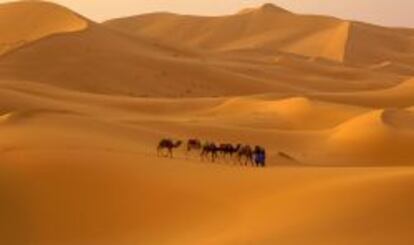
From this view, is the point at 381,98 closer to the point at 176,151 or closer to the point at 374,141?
the point at 374,141

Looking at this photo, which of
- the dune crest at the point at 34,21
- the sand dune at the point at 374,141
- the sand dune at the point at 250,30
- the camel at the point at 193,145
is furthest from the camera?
the sand dune at the point at 250,30

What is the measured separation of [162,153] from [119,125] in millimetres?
4187

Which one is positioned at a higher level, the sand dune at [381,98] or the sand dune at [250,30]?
the sand dune at [250,30]

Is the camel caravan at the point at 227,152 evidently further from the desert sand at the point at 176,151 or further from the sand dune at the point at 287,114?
the sand dune at the point at 287,114

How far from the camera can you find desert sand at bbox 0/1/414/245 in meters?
8.88

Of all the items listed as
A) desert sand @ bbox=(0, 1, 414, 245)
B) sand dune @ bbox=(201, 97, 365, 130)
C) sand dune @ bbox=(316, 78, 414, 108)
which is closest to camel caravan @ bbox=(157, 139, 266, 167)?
desert sand @ bbox=(0, 1, 414, 245)

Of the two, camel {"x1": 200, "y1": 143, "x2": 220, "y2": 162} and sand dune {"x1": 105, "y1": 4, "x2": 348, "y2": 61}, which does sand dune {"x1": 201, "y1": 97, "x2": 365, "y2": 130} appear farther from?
sand dune {"x1": 105, "y1": 4, "x2": 348, "y2": 61}

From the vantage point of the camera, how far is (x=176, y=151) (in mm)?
16281

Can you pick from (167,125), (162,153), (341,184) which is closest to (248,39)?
(167,125)

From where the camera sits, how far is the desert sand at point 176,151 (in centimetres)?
888

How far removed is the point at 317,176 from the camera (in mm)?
10461

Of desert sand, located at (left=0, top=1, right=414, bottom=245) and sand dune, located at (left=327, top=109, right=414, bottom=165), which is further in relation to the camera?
sand dune, located at (left=327, top=109, right=414, bottom=165)

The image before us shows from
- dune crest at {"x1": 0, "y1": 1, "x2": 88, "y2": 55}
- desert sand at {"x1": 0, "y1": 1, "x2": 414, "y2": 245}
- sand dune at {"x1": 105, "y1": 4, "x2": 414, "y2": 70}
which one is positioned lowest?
desert sand at {"x1": 0, "y1": 1, "x2": 414, "y2": 245}

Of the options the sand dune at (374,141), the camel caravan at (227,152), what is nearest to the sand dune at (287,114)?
the sand dune at (374,141)
